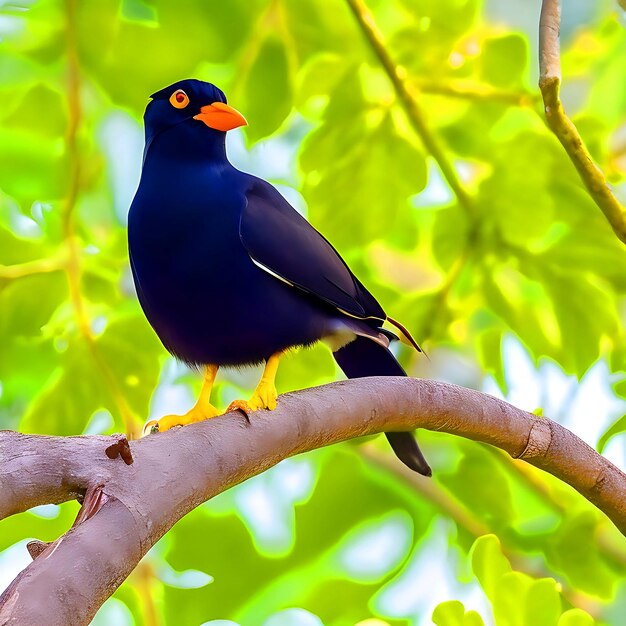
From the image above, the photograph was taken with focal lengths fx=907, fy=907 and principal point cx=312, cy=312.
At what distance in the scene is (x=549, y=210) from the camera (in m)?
1.41

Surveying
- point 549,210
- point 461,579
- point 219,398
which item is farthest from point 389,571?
point 549,210

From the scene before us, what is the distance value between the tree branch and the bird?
0.29m

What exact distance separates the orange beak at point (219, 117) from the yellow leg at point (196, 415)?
26 centimetres

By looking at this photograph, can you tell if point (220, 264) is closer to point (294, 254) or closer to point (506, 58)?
point (294, 254)

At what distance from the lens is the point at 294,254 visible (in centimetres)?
94

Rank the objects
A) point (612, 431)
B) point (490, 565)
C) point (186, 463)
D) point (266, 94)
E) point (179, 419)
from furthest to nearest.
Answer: point (266, 94)
point (612, 431)
point (490, 565)
point (179, 419)
point (186, 463)

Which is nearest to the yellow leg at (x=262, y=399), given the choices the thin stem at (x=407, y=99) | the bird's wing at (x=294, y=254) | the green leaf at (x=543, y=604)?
the bird's wing at (x=294, y=254)

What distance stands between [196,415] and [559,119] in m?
0.52

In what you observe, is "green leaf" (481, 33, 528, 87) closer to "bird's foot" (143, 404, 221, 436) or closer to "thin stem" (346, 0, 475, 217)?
"thin stem" (346, 0, 475, 217)

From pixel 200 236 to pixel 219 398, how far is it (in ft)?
2.06

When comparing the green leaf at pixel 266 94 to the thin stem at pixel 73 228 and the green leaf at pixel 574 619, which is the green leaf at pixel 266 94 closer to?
the thin stem at pixel 73 228

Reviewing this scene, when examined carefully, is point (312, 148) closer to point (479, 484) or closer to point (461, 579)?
point (479, 484)

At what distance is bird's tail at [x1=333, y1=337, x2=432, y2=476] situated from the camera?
3.42 feet

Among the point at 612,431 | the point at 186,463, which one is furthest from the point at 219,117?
the point at 612,431
